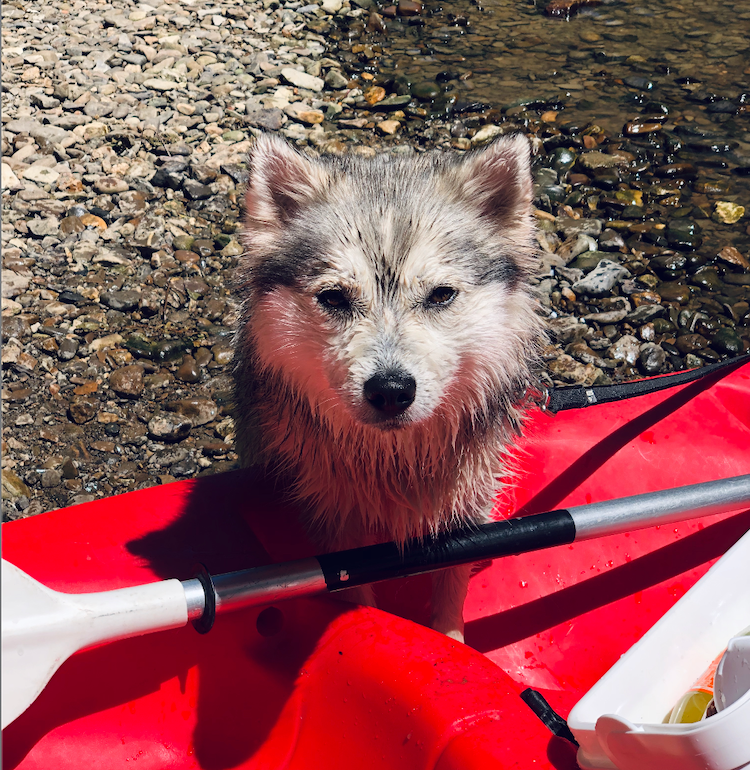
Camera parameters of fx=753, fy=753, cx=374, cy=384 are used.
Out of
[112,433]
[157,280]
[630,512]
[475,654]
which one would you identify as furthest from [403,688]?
[157,280]

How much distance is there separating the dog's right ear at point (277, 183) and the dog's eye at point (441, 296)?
525 millimetres

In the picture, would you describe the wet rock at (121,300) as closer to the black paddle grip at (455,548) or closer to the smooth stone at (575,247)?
the smooth stone at (575,247)

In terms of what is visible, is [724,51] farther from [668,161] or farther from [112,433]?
[112,433]

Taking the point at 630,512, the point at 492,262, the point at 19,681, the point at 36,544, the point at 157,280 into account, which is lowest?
the point at 157,280

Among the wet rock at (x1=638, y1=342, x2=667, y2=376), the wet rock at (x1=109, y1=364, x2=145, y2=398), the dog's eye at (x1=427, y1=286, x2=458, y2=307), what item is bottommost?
the wet rock at (x1=109, y1=364, x2=145, y2=398)

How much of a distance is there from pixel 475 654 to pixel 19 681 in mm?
1148

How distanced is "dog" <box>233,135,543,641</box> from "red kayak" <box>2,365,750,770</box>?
283mm

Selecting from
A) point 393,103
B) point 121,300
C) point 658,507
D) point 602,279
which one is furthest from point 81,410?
point 393,103

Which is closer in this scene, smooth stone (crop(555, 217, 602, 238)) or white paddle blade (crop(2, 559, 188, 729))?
white paddle blade (crop(2, 559, 188, 729))

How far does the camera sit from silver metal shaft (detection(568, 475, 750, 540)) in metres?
2.27

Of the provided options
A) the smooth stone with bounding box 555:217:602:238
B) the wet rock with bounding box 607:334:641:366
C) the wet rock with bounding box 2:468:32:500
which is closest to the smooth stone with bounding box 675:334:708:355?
the wet rock with bounding box 607:334:641:366

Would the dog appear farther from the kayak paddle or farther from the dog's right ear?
the kayak paddle

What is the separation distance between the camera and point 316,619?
218cm

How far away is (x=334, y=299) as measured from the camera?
204 centimetres
